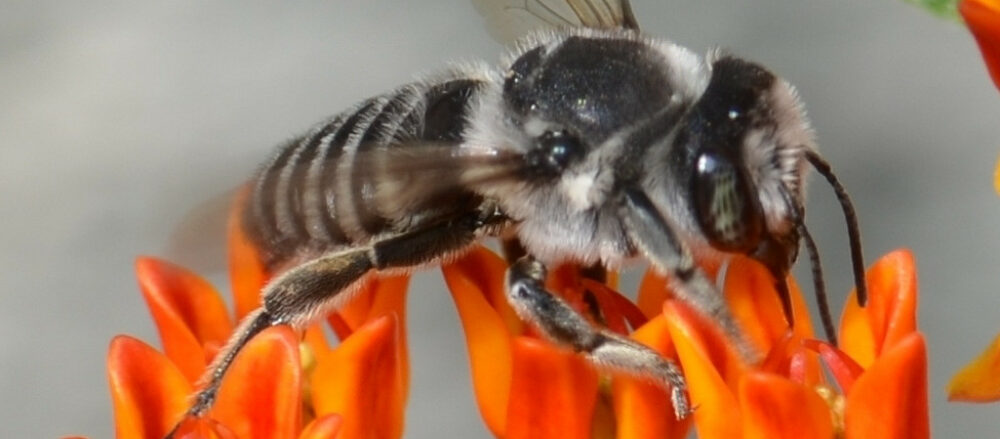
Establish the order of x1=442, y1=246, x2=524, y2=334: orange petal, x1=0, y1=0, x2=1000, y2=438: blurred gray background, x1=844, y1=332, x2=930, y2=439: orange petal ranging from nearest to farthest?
x1=844, y1=332, x2=930, y2=439: orange petal, x1=442, y1=246, x2=524, y2=334: orange petal, x1=0, y1=0, x2=1000, y2=438: blurred gray background

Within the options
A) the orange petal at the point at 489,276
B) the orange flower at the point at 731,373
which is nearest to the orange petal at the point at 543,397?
the orange flower at the point at 731,373

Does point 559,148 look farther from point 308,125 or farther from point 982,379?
point 308,125

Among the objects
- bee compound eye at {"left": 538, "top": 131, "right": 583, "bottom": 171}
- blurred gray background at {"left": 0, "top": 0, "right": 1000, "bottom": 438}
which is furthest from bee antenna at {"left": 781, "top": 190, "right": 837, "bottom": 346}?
blurred gray background at {"left": 0, "top": 0, "right": 1000, "bottom": 438}

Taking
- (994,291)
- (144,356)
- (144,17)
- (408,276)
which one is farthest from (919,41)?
(144,356)

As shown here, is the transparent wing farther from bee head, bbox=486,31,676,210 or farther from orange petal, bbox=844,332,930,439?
orange petal, bbox=844,332,930,439

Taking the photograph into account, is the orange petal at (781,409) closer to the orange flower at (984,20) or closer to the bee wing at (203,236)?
the orange flower at (984,20)
